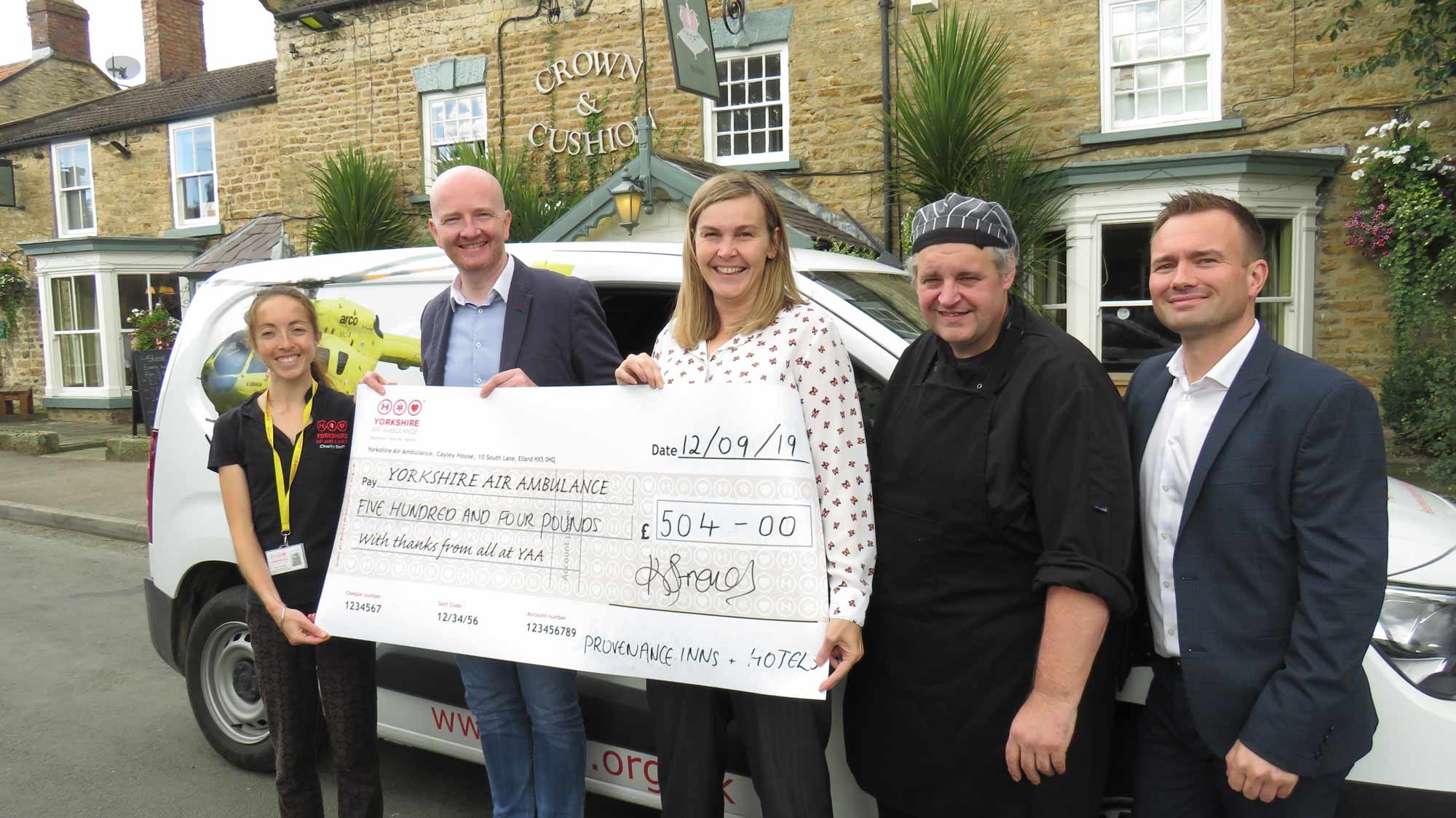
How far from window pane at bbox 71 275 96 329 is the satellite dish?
720cm

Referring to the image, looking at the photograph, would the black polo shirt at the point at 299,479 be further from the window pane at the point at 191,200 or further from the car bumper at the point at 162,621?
the window pane at the point at 191,200

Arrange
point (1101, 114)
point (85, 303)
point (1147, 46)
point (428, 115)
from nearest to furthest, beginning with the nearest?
point (1147, 46) → point (1101, 114) → point (428, 115) → point (85, 303)

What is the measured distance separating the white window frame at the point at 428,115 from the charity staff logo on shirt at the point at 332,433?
430 inches

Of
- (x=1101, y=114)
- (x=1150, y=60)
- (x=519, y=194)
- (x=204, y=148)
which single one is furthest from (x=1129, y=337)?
(x=204, y=148)

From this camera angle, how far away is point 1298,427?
1.81 metres

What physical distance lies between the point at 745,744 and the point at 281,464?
155 cm

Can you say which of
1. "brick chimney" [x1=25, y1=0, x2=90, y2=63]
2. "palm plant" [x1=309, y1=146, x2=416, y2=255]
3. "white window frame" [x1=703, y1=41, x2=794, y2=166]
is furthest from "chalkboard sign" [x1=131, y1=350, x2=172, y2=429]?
"brick chimney" [x1=25, y1=0, x2=90, y2=63]

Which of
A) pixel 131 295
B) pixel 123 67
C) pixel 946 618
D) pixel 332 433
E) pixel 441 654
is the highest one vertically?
pixel 123 67

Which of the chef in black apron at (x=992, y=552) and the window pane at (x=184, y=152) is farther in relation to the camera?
the window pane at (x=184, y=152)

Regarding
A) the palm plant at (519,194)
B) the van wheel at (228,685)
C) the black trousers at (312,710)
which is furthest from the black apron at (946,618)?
the palm plant at (519,194)

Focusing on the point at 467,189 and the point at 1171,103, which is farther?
the point at 1171,103

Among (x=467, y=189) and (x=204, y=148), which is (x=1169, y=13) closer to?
(x=467, y=189)

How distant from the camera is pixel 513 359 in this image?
277cm

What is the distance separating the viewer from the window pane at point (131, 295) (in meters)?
18.0
